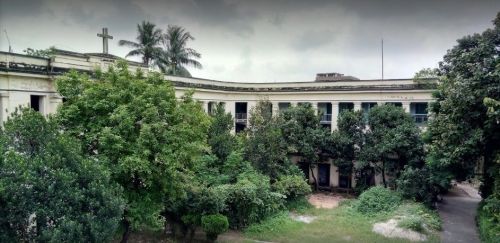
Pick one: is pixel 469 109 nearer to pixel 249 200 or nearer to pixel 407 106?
pixel 249 200

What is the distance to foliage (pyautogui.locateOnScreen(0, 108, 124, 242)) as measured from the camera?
31.1 feet

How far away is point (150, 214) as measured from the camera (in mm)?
13648

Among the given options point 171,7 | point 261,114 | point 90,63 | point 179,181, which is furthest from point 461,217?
point 90,63

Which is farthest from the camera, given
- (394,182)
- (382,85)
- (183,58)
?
(183,58)

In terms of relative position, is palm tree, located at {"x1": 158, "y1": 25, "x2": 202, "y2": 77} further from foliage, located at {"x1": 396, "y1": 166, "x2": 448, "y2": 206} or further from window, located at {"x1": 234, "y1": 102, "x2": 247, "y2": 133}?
foliage, located at {"x1": 396, "y1": 166, "x2": 448, "y2": 206}

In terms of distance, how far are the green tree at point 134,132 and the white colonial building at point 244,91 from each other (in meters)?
5.37

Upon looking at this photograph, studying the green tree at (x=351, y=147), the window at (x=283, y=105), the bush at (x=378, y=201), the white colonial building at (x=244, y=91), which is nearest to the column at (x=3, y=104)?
the white colonial building at (x=244, y=91)

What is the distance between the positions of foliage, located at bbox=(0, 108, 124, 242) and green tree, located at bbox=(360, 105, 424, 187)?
17895mm

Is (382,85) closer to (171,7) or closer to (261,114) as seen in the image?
(261,114)

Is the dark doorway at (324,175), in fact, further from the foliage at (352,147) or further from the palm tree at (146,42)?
the palm tree at (146,42)

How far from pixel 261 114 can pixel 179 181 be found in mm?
10459

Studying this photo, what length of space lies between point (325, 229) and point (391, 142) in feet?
27.1

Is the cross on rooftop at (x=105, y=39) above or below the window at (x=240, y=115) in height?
above

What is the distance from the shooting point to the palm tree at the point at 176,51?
→ 34.5 m
